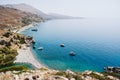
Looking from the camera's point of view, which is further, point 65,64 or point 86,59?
point 86,59

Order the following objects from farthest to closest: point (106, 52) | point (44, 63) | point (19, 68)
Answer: point (106, 52), point (44, 63), point (19, 68)

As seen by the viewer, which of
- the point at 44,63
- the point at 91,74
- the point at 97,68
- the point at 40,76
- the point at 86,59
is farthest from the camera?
the point at 86,59

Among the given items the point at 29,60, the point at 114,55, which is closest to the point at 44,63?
the point at 29,60

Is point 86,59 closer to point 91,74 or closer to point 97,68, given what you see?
point 97,68

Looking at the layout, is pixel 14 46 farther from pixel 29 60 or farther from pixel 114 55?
pixel 114 55

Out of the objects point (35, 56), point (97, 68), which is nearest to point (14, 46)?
point (35, 56)

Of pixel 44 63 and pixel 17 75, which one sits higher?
pixel 17 75

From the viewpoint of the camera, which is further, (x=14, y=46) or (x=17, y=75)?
(x=14, y=46)

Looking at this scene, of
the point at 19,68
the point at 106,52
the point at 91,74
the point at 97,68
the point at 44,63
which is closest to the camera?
the point at 91,74

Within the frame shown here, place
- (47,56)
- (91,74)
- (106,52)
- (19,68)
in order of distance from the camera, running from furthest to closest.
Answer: (106,52) < (47,56) < (19,68) < (91,74)
